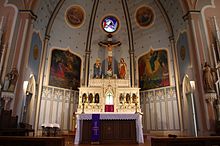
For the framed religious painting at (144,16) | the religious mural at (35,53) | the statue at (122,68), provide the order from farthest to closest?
1. the framed religious painting at (144,16)
2. the statue at (122,68)
3. the religious mural at (35,53)

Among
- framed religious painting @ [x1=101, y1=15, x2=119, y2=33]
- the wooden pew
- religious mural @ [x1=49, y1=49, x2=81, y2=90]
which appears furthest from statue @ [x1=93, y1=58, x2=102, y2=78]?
the wooden pew

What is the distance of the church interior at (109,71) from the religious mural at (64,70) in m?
0.08

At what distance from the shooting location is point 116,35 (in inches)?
699

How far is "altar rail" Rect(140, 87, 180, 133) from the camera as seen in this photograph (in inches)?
535

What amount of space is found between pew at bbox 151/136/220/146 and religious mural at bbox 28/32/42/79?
10266 millimetres

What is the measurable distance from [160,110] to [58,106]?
7.68 meters

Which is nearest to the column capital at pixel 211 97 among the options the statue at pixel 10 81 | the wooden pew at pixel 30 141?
the wooden pew at pixel 30 141

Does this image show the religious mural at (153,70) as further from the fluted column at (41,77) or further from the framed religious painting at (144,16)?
the fluted column at (41,77)

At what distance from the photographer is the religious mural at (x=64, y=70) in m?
15.0

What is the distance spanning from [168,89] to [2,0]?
12.3 metres

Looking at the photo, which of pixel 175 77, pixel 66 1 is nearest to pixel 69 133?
pixel 175 77

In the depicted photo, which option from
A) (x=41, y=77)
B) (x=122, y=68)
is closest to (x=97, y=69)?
(x=122, y=68)

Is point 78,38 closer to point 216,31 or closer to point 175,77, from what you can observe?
point 175,77

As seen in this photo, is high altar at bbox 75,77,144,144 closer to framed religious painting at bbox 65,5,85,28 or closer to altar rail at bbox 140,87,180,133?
altar rail at bbox 140,87,180,133
